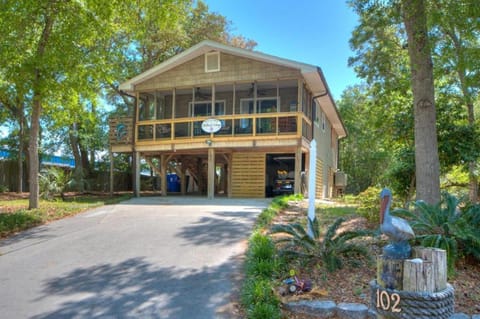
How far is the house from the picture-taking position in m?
13.5

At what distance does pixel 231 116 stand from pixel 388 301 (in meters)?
12.2

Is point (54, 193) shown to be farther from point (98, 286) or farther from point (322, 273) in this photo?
point (322, 273)

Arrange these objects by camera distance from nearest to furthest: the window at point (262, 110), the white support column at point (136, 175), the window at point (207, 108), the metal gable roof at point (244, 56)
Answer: the metal gable roof at point (244, 56) → the window at point (262, 110) → the white support column at point (136, 175) → the window at point (207, 108)

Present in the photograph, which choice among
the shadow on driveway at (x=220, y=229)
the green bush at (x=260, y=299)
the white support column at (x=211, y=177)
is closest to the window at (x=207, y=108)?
the white support column at (x=211, y=177)

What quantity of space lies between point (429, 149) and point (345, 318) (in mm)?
3382

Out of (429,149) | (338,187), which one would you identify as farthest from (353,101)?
(429,149)

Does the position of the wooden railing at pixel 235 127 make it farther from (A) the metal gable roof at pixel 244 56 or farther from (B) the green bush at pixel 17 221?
(B) the green bush at pixel 17 221

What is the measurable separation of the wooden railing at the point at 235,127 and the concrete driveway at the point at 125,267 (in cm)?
522

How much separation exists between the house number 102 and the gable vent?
13303 millimetres

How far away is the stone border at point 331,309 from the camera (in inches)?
151

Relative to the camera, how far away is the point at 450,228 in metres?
4.81

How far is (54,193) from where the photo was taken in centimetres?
1308

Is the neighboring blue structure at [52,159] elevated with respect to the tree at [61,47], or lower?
lower

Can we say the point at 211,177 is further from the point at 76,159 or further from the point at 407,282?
the point at 407,282
